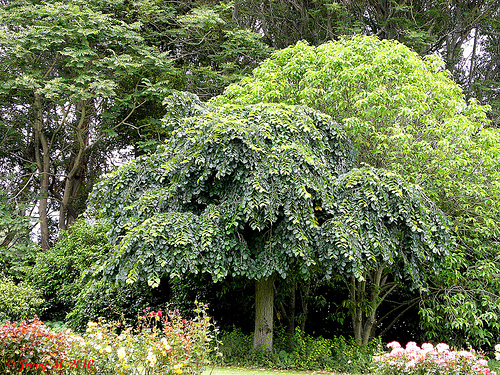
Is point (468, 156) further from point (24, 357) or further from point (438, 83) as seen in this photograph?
point (24, 357)

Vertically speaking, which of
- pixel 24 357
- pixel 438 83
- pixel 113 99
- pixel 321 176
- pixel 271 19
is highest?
pixel 271 19

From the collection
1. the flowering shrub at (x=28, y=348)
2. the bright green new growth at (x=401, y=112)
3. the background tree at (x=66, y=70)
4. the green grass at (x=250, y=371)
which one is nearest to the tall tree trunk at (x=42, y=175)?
the background tree at (x=66, y=70)

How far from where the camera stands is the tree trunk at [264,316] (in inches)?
311

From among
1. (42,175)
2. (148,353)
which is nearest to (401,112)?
(148,353)

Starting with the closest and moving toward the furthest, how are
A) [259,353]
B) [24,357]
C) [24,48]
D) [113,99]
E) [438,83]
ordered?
[24,357], [259,353], [438,83], [24,48], [113,99]

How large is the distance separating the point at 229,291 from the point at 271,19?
383 inches

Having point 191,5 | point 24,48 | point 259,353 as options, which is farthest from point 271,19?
point 259,353

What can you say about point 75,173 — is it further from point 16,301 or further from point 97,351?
point 97,351

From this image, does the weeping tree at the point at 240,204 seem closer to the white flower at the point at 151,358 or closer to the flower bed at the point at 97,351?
the flower bed at the point at 97,351

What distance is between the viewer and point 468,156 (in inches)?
307

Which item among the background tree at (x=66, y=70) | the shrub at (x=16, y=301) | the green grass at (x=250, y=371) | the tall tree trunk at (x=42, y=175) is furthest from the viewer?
the tall tree trunk at (x=42, y=175)

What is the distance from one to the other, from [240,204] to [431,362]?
329 centimetres

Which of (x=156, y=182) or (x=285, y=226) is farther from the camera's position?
A: (x=156, y=182)

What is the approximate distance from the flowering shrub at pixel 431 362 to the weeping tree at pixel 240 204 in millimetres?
1892
